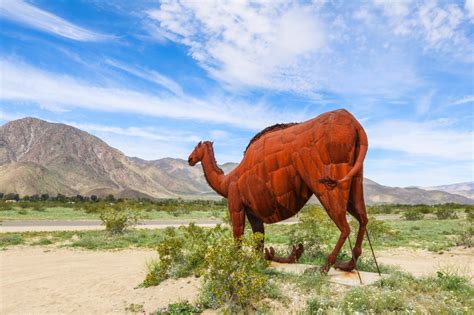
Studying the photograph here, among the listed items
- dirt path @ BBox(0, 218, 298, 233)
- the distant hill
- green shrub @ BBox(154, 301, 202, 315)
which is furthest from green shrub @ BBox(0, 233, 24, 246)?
the distant hill

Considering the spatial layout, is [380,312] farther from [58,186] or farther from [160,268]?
[58,186]

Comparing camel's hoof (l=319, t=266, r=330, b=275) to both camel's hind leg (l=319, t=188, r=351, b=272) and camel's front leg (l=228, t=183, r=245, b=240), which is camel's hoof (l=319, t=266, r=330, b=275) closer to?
camel's hind leg (l=319, t=188, r=351, b=272)

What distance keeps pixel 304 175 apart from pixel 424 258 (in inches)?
414

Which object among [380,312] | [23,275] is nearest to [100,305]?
[23,275]

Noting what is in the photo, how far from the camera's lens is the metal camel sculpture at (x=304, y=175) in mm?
7297

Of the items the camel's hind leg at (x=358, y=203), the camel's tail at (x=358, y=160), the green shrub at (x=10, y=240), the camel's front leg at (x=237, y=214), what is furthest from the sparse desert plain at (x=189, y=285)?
the green shrub at (x=10, y=240)

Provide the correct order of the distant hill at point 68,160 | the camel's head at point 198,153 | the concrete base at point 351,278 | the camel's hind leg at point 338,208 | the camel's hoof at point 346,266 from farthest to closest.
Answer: the distant hill at point 68,160 < the camel's head at point 198,153 < the camel's hoof at point 346,266 < the concrete base at point 351,278 < the camel's hind leg at point 338,208

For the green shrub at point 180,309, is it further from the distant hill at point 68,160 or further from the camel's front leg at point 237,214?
the distant hill at point 68,160

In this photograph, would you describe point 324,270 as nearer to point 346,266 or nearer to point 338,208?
point 346,266

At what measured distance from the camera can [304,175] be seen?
25.1ft

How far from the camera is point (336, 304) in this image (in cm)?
666

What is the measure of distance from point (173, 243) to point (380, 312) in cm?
504

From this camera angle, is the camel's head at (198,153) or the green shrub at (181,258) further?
the camel's head at (198,153)

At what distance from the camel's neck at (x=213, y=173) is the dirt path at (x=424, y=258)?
7.36 metres
